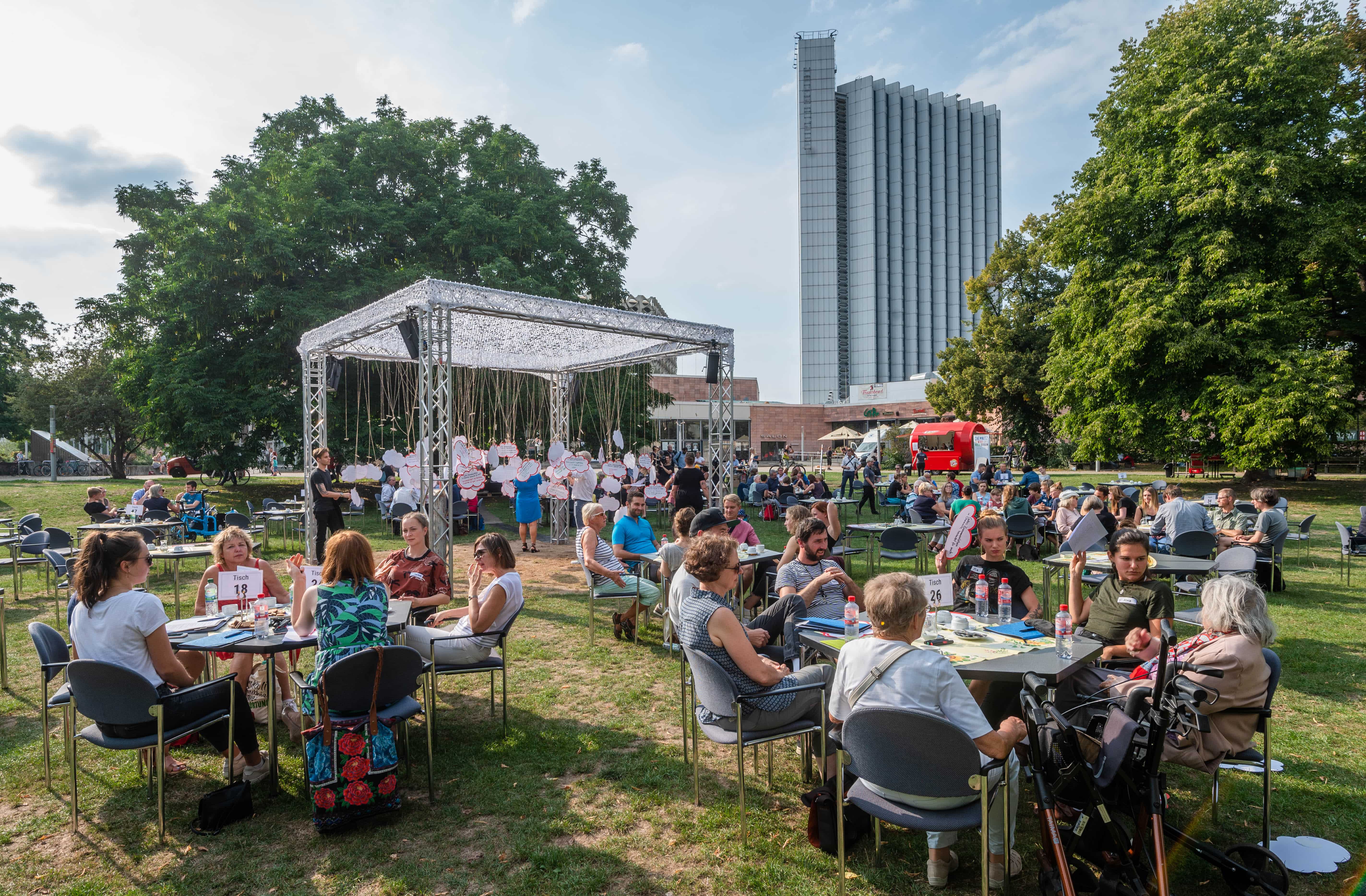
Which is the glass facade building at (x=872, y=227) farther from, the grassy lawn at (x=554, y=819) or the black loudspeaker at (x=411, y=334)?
the grassy lawn at (x=554, y=819)

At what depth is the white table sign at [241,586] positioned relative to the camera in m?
4.08

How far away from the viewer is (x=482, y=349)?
1161 cm

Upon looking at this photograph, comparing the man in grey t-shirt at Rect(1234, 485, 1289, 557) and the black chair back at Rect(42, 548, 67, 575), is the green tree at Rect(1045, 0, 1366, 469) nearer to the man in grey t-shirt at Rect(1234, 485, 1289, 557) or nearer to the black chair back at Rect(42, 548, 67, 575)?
the man in grey t-shirt at Rect(1234, 485, 1289, 557)

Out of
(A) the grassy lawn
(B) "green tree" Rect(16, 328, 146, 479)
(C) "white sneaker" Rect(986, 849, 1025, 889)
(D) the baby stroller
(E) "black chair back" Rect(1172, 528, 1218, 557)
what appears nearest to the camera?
(D) the baby stroller

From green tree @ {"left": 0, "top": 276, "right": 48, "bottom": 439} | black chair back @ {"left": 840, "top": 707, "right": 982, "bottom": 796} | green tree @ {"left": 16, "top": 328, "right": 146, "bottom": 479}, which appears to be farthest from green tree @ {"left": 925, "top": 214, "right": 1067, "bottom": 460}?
green tree @ {"left": 0, "top": 276, "right": 48, "bottom": 439}

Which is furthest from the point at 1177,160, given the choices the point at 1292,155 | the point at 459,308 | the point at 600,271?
the point at 459,308

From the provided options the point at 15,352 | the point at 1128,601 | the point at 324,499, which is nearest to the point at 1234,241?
the point at 1128,601

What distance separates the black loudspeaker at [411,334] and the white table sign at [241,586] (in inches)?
196

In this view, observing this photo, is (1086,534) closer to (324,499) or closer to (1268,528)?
(1268,528)

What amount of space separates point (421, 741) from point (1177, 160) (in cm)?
2128

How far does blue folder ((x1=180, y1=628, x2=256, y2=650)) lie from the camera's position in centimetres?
341

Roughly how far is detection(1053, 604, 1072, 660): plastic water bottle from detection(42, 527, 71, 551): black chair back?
11.3 m

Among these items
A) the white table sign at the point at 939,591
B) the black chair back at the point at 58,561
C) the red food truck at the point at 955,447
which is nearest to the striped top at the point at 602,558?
the white table sign at the point at 939,591

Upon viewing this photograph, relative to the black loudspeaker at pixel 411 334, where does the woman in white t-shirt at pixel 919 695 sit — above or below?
below
